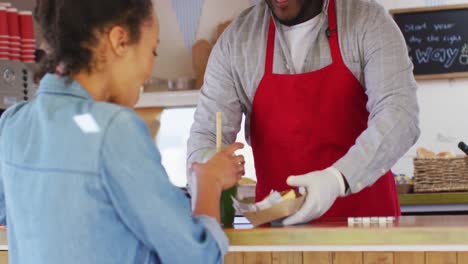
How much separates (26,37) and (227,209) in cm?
195

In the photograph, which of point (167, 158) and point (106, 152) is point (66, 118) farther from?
point (167, 158)

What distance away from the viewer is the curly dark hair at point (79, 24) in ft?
3.99

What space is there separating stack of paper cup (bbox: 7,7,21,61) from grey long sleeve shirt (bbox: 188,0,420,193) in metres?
1.31

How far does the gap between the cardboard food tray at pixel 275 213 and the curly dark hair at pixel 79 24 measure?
0.65 metres

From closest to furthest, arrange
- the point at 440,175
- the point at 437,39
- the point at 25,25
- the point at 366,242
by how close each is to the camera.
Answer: the point at 366,242, the point at 25,25, the point at 440,175, the point at 437,39

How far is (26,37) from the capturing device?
3.46m

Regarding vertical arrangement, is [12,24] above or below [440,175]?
above

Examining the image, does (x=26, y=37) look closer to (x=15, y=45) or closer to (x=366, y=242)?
(x=15, y=45)

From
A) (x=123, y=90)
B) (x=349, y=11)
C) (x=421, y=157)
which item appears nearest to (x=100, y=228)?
(x=123, y=90)

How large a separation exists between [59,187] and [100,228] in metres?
0.09

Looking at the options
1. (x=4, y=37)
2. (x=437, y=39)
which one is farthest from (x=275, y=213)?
(x=437, y=39)

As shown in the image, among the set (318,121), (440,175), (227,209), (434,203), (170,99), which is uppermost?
(318,121)

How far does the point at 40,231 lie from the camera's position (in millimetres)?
1213

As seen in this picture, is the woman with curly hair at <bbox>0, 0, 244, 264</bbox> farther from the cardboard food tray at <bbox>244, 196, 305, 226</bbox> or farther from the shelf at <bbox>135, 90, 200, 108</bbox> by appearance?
the shelf at <bbox>135, 90, 200, 108</bbox>
